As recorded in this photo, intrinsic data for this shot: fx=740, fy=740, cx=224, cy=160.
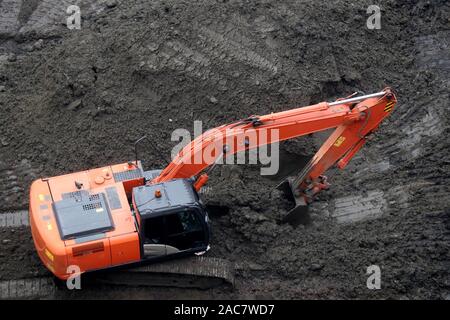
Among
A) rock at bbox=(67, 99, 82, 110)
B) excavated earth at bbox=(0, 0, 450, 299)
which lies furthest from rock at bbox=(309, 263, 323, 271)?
rock at bbox=(67, 99, 82, 110)

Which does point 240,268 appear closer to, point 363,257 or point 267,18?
point 363,257

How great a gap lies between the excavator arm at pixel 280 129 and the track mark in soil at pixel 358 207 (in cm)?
136

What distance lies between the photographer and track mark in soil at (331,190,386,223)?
41.5 ft

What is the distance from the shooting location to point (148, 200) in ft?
35.2

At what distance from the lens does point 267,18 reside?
15.1 metres

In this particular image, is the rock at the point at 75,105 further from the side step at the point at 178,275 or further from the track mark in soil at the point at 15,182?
the side step at the point at 178,275

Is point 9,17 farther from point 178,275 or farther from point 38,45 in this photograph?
point 178,275

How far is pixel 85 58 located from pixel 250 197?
469 cm

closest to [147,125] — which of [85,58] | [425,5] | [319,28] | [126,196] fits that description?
[85,58]

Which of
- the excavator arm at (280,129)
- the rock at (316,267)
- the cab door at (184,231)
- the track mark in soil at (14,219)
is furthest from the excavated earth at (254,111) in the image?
the excavator arm at (280,129)

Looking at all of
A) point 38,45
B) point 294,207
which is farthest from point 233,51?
point 38,45

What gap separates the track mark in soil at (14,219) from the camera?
40.2ft

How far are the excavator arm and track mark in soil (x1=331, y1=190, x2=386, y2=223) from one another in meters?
1.36

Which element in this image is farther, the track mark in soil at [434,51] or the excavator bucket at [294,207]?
the track mark in soil at [434,51]
